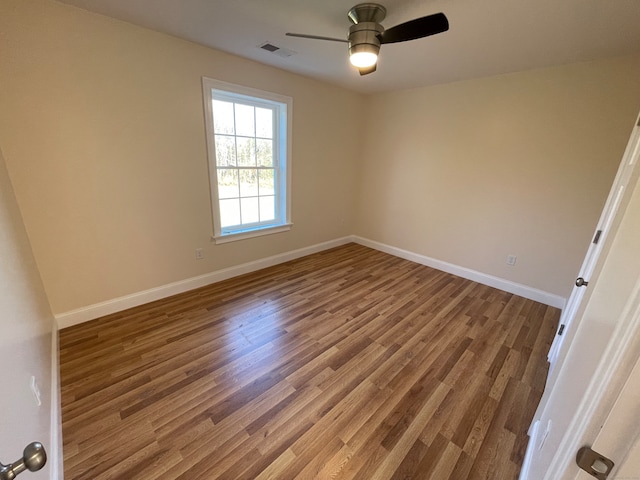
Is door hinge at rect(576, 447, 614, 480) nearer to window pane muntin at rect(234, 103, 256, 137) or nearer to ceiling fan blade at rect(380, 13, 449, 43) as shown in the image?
ceiling fan blade at rect(380, 13, 449, 43)

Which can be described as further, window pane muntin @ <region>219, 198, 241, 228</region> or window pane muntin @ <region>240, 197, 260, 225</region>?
window pane muntin @ <region>240, 197, 260, 225</region>

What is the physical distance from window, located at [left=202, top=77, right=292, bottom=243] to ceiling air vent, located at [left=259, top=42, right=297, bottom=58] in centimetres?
51

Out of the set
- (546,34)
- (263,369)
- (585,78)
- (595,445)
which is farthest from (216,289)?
(585,78)

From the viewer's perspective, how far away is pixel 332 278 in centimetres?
337

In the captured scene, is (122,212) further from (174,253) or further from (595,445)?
(595,445)

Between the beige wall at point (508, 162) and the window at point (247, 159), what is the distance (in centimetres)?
168

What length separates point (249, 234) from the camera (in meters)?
3.34

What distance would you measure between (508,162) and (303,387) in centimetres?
323

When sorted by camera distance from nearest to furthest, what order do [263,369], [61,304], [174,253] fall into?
[263,369]
[61,304]
[174,253]

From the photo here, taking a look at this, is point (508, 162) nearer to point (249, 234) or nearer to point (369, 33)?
point (369, 33)

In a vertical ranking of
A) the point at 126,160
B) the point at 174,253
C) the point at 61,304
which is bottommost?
the point at 61,304

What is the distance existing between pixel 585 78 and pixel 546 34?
0.91 m

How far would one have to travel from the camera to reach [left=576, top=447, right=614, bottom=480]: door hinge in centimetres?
48

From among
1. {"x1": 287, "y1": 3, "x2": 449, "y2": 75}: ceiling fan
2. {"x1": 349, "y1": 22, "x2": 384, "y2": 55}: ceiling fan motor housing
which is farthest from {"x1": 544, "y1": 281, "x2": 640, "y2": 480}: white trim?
{"x1": 349, "y1": 22, "x2": 384, "y2": 55}: ceiling fan motor housing
